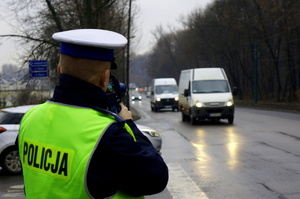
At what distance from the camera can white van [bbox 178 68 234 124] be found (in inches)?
858

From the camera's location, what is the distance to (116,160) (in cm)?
196

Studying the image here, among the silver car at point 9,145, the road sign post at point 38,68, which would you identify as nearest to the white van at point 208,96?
Answer: the road sign post at point 38,68

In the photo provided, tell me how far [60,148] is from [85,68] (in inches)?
14.4

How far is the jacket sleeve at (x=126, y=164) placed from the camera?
1949 millimetres

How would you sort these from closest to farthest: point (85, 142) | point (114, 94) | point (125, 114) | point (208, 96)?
point (85, 142), point (125, 114), point (114, 94), point (208, 96)

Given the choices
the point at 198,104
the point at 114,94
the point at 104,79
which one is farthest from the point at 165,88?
the point at 104,79

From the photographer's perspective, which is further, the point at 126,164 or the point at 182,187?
the point at 182,187

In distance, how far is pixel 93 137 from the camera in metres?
1.94

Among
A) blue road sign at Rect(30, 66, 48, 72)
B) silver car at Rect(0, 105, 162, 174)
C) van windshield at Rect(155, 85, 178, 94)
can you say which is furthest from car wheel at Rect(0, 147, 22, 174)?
van windshield at Rect(155, 85, 178, 94)

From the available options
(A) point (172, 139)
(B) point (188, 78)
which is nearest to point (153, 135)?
(A) point (172, 139)

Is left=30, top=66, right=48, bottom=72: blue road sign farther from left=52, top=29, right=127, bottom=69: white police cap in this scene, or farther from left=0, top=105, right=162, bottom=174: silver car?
left=52, top=29, right=127, bottom=69: white police cap

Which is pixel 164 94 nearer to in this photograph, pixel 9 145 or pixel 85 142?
pixel 9 145

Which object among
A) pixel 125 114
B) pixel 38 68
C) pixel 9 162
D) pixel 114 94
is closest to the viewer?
pixel 125 114

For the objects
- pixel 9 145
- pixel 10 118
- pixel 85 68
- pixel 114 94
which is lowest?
pixel 9 145
